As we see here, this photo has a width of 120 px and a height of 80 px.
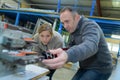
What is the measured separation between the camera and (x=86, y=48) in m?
1.00

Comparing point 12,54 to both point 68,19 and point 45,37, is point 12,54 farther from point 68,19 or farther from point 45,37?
point 45,37

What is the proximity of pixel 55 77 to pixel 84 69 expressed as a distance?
7.38 feet

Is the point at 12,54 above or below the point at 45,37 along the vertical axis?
above

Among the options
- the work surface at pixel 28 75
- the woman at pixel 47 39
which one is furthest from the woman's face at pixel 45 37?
the work surface at pixel 28 75

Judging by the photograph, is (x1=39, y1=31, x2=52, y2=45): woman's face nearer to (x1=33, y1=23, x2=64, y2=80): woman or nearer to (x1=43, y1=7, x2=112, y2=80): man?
(x1=33, y1=23, x2=64, y2=80): woman

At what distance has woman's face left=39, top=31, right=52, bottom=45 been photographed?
7.24 ft

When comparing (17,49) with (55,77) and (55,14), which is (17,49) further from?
(55,14)

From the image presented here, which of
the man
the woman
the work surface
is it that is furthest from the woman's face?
the work surface

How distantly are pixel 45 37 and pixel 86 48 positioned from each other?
50.7 inches

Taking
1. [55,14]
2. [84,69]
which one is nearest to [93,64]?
[84,69]

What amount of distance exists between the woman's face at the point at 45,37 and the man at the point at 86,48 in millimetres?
595

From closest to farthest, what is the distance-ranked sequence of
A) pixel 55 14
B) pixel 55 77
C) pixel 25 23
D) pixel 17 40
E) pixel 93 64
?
pixel 17 40 → pixel 93 64 → pixel 55 77 → pixel 55 14 → pixel 25 23

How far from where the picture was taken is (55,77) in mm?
3859

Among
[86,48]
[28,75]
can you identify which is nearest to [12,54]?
[28,75]
